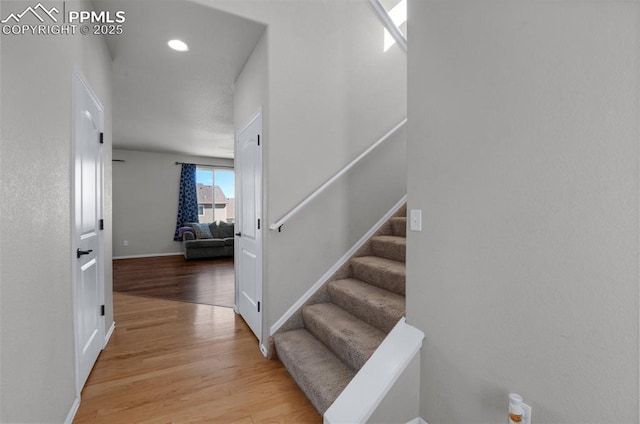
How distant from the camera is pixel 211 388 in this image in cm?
192

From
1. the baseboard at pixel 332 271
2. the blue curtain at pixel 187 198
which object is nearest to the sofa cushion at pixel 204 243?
the blue curtain at pixel 187 198

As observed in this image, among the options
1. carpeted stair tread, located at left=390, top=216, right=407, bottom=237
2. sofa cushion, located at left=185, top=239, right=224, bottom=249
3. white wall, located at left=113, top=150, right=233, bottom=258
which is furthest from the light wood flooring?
white wall, located at left=113, top=150, right=233, bottom=258

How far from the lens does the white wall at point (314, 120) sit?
7.54 feet

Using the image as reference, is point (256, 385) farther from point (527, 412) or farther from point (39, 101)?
point (39, 101)

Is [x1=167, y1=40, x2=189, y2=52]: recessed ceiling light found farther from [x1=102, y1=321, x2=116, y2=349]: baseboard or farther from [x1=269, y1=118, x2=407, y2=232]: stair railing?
[x1=102, y1=321, x2=116, y2=349]: baseboard

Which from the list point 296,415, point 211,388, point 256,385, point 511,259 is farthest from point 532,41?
point 211,388

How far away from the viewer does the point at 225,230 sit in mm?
6996

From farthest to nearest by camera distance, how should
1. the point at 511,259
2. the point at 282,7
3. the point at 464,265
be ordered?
the point at 282,7 → the point at 464,265 → the point at 511,259

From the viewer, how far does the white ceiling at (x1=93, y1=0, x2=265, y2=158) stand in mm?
2191

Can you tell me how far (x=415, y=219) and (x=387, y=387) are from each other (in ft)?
2.69

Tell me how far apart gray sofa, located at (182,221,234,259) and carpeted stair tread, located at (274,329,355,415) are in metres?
4.85

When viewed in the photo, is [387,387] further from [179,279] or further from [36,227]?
[179,279]

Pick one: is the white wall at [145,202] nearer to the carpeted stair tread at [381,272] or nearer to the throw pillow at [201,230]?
the throw pillow at [201,230]

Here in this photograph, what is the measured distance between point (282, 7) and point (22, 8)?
5.61 ft
